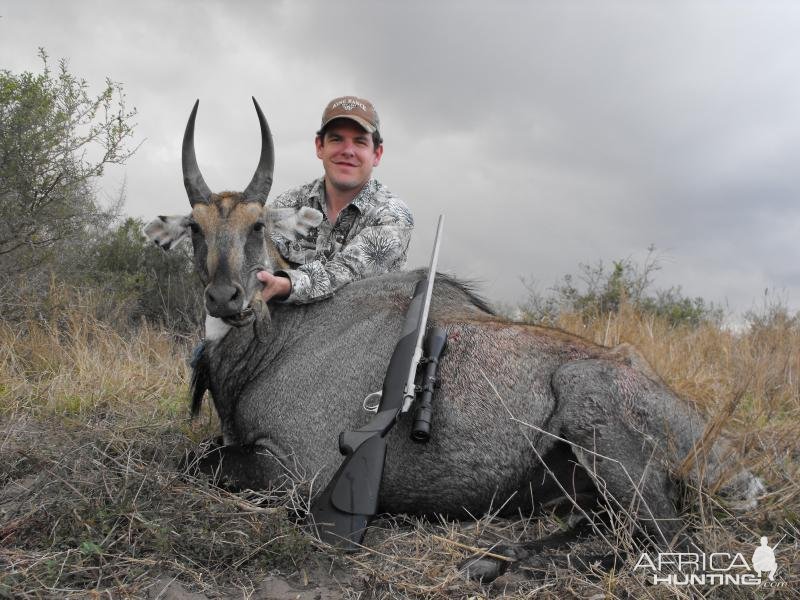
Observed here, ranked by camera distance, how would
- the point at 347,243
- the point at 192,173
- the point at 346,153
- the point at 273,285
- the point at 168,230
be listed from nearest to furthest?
the point at 273,285
the point at 192,173
the point at 168,230
the point at 347,243
the point at 346,153

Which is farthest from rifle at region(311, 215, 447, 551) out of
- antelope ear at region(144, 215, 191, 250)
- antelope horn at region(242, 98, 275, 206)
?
antelope ear at region(144, 215, 191, 250)

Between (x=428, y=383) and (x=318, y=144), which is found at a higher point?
(x=318, y=144)

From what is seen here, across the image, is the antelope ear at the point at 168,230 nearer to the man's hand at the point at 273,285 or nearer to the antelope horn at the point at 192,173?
the antelope horn at the point at 192,173

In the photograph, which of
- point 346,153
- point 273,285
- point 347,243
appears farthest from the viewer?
point 346,153

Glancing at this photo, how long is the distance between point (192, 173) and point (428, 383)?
97.3 inches

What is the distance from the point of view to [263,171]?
16.7 feet

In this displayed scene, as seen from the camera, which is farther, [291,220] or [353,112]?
[353,112]

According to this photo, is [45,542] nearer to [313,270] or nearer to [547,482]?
[313,270]

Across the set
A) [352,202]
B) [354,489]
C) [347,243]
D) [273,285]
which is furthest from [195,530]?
[352,202]

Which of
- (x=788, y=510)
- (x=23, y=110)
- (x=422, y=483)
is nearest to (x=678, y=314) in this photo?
(x=788, y=510)

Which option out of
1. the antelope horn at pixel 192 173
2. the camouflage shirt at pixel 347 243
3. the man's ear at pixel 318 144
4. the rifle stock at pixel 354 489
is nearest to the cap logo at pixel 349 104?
the man's ear at pixel 318 144

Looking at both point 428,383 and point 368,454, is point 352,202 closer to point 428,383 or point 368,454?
point 428,383

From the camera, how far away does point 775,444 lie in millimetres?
4922

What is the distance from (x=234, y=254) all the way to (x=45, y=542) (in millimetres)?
2074
